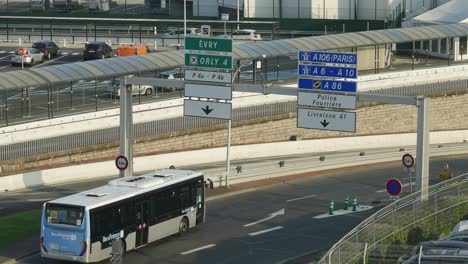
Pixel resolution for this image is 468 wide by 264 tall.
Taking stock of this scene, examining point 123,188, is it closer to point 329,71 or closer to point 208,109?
point 208,109

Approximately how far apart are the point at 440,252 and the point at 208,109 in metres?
15.1

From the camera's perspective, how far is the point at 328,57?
3797 cm

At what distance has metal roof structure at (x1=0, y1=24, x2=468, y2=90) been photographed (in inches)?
1996

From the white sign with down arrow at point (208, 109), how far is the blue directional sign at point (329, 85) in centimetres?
285

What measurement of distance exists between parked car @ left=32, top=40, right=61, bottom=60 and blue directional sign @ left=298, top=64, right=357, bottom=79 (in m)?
44.0

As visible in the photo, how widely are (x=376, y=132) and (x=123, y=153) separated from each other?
24283 millimetres

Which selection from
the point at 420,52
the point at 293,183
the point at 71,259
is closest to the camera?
the point at 71,259

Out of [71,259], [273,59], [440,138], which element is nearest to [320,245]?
[71,259]

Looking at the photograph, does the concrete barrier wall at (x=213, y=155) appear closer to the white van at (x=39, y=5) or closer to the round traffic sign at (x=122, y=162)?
the round traffic sign at (x=122, y=162)

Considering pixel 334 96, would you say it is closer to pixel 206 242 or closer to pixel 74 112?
pixel 206 242

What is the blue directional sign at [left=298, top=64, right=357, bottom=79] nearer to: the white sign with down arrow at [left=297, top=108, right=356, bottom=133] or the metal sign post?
the white sign with down arrow at [left=297, top=108, right=356, bottom=133]

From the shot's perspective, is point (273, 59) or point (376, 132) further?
point (273, 59)

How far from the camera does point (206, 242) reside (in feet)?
120

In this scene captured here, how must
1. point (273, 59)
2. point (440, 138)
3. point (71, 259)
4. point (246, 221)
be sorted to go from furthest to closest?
point (273, 59)
point (440, 138)
point (246, 221)
point (71, 259)
